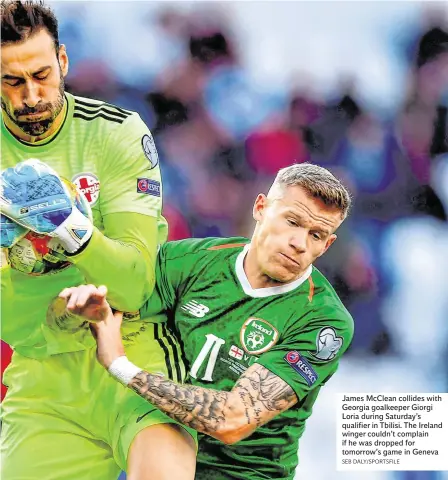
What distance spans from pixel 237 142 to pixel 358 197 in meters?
0.48

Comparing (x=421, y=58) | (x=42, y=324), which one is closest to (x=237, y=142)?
(x=421, y=58)

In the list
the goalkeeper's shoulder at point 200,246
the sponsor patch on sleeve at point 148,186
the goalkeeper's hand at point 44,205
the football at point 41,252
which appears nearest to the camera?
the goalkeeper's hand at point 44,205

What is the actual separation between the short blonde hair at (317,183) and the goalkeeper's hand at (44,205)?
0.72 m

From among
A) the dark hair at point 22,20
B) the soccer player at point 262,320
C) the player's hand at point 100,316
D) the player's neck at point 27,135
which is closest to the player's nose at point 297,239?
the soccer player at point 262,320

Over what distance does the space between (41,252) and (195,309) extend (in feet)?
1.79

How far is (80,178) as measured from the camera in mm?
2391

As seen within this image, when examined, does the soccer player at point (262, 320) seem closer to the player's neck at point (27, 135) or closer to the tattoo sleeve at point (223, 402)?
the tattoo sleeve at point (223, 402)

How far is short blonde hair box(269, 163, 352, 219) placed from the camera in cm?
247

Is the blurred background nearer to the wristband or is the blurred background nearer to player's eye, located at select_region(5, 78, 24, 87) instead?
player's eye, located at select_region(5, 78, 24, 87)

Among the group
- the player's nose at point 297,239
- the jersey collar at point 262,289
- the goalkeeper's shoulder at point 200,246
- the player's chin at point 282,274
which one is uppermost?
the player's nose at point 297,239

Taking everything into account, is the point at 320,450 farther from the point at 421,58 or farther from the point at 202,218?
the point at 421,58

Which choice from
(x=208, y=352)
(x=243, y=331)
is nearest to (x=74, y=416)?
(x=208, y=352)

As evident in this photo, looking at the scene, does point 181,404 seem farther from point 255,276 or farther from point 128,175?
point 128,175

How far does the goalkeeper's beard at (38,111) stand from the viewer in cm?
234
